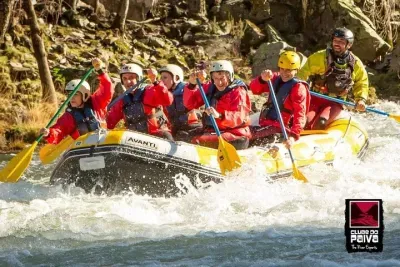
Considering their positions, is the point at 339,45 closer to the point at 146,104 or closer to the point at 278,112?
the point at 278,112

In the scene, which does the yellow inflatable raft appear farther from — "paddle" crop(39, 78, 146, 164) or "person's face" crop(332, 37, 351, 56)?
"person's face" crop(332, 37, 351, 56)

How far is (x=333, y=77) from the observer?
10867 millimetres

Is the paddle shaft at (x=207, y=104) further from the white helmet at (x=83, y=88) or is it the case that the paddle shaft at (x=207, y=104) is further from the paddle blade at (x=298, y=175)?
the white helmet at (x=83, y=88)

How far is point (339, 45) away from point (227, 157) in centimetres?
286

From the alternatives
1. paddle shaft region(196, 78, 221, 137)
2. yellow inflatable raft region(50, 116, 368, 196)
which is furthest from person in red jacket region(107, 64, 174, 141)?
yellow inflatable raft region(50, 116, 368, 196)

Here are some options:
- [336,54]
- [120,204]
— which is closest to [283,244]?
[120,204]

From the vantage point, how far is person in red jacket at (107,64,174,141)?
9375 millimetres

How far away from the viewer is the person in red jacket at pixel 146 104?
369 inches

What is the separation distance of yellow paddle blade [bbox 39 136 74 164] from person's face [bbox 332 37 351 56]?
3.74 m

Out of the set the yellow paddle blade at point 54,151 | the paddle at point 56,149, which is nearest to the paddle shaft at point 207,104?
the paddle at point 56,149

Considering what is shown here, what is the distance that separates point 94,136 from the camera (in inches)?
343

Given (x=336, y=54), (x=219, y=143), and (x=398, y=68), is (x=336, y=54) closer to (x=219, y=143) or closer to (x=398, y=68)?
(x=219, y=143)

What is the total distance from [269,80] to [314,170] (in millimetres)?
1260

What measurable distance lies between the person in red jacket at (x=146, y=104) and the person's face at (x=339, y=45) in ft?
8.51
